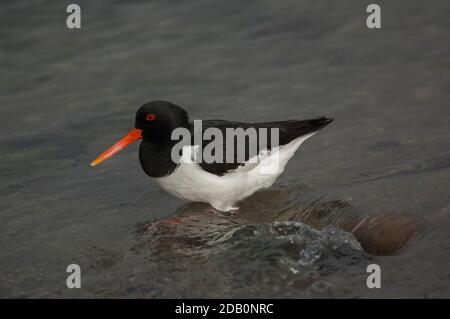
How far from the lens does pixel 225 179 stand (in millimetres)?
5660

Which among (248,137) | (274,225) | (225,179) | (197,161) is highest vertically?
(248,137)

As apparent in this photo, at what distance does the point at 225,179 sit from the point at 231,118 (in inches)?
87.5

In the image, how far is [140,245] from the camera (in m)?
5.21

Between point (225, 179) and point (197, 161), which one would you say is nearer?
point (197, 161)

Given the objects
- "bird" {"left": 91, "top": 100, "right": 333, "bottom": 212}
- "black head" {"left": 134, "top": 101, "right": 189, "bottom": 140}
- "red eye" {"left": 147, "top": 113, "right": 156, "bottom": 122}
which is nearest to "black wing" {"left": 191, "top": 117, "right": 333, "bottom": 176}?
"bird" {"left": 91, "top": 100, "right": 333, "bottom": 212}

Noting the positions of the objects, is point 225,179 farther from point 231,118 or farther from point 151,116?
point 231,118

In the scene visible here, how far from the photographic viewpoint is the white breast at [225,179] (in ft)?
18.0

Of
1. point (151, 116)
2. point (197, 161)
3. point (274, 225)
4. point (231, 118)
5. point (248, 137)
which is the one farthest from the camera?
point (231, 118)

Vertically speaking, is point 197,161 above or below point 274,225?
above

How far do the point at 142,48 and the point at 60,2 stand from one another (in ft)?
7.52

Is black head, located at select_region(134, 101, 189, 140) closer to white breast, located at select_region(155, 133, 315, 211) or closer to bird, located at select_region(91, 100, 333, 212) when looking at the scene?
bird, located at select_region(91, 100, 333, 212)

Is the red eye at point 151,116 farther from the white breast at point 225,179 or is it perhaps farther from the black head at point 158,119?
the white breast at point 225,179

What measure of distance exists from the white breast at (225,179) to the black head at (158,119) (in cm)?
24

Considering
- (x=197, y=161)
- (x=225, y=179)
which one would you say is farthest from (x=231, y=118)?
(x=197, y=161)
